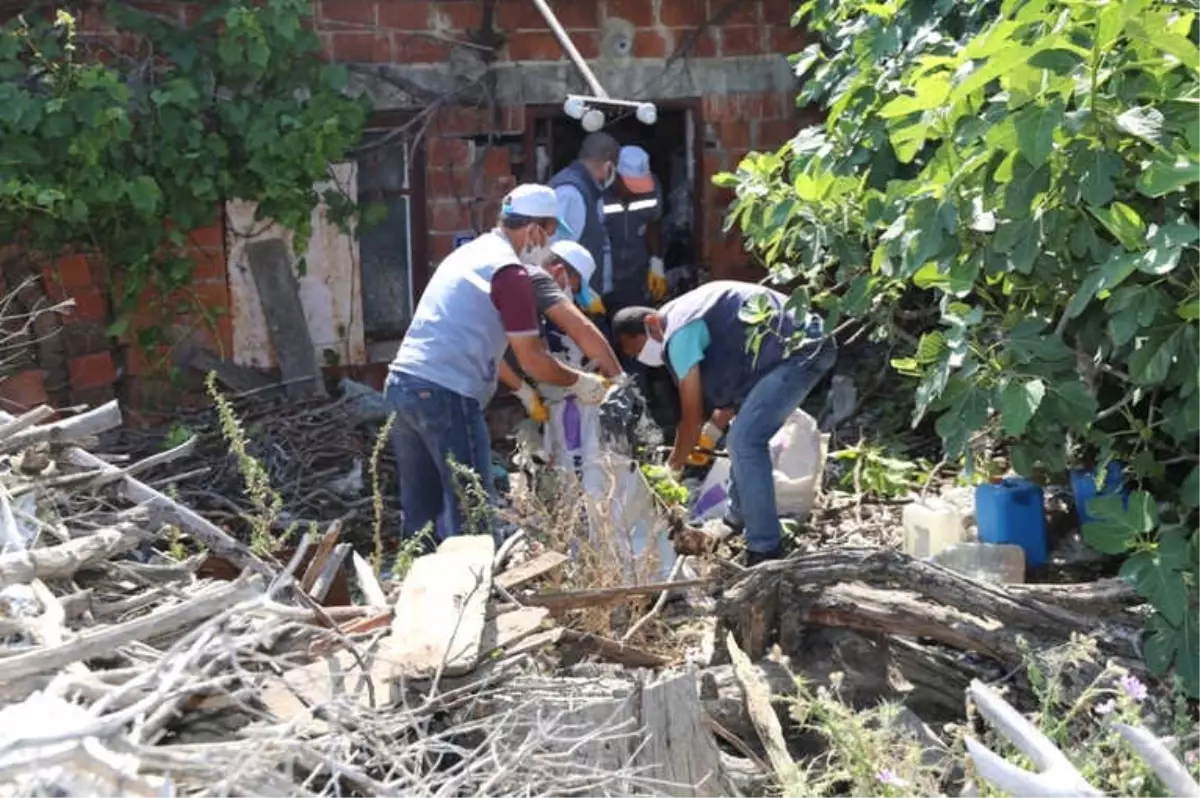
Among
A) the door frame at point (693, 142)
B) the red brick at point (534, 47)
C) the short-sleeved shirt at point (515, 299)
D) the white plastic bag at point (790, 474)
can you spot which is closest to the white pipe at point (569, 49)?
the red brick at point (534, 47)

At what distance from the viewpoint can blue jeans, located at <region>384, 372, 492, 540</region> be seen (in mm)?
6266

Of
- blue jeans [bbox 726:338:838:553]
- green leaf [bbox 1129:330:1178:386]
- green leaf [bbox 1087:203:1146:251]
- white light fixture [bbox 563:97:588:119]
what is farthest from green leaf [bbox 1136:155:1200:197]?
white light fixture [bbox 563:97:588:119]

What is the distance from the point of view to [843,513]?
7.79 metres

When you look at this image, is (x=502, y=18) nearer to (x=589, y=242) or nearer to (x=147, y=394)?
(x=589, y=242)

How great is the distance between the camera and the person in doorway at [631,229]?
9.12 meters

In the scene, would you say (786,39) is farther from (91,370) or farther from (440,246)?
(91,370)

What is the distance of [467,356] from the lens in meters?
6.27

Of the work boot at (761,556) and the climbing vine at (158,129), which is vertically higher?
the climbing vine at (158,129)

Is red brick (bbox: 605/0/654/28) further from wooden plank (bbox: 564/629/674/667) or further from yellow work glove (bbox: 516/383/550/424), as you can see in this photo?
wooden plank (bbox: 564/629/674/667)

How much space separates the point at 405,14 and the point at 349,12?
32cm

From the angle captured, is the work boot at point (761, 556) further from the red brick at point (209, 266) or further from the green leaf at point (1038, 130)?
the red brick at point (209, 266)

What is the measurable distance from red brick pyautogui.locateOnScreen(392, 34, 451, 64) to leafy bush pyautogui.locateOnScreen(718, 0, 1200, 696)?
13.3 feet

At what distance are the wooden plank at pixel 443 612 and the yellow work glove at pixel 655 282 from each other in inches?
190

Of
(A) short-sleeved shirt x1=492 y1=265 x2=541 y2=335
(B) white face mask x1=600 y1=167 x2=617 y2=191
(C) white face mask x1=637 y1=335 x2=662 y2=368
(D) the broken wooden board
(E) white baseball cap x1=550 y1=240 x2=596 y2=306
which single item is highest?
(B) white face mask x1=600 y1=167 x2=617 y2=191
